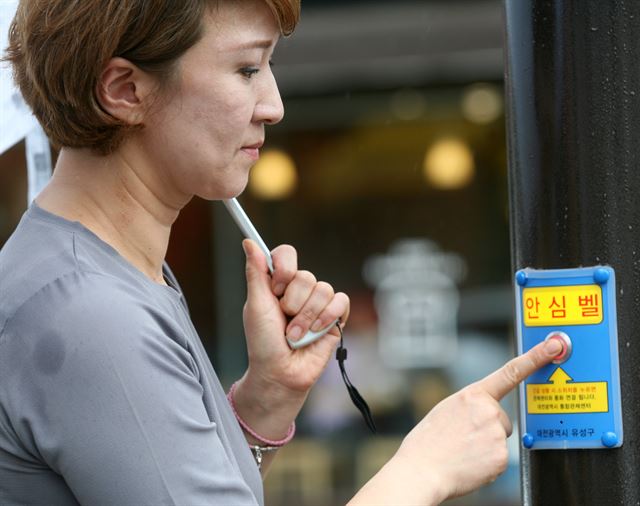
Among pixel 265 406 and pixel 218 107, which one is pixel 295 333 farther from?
pixel 218 107

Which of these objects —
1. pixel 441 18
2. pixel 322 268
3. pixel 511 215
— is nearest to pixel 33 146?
pixel 511 215

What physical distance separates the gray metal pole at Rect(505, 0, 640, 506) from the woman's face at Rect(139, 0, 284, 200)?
0.45 meters

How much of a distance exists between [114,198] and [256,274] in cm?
40

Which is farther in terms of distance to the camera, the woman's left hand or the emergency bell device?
the woman's left hand

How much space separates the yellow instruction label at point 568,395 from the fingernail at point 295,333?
1.44 ft

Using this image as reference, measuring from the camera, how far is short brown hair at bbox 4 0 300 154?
170cm

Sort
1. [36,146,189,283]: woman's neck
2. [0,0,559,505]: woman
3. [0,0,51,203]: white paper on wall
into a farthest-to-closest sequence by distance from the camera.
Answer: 1. [0,0,51,203]: white paper on wall
2. [36,146,189,283]: woman's neck
3. [0,0,559,505]: woman

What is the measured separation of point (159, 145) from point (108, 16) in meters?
0.21

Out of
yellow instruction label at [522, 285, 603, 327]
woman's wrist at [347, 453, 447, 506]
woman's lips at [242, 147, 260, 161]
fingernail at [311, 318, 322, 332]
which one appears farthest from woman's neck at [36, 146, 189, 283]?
yellow instruction label at [522, 285, 603, 327]

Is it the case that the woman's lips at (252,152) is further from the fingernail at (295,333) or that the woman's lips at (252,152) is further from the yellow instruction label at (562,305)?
the yellow instruction label at (562,305)

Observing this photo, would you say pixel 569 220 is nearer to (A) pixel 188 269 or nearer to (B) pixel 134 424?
(B) pixel 134 424

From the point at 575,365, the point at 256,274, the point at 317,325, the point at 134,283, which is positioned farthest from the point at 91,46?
the point at 575,365

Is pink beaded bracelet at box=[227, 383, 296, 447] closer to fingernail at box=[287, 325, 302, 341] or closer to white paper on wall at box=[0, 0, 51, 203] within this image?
fingernail at box=[287, 325, 302, 341]

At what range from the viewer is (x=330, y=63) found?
29.6ft
